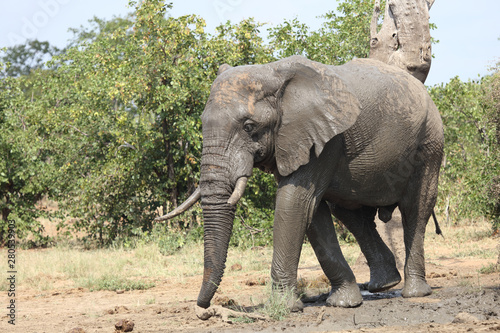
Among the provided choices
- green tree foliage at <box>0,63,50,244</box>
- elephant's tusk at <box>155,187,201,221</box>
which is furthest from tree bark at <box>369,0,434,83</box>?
green tree foliage at <box>0,63,50,244</box>

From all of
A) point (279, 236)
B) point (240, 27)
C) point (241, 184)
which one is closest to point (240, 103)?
point (241, 184)

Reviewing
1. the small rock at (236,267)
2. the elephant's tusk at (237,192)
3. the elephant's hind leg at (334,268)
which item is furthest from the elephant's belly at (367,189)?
the small rock at (236,267)

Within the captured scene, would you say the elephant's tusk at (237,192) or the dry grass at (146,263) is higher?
the elephant's tusk at (237,192)

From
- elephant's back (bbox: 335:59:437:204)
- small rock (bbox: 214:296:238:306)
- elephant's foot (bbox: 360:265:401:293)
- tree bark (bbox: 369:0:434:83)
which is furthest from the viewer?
tree bark (bbox: 369:0:434:83)

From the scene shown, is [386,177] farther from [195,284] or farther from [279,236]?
[195,284]

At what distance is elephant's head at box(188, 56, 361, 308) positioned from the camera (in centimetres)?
537

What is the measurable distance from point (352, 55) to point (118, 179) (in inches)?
237

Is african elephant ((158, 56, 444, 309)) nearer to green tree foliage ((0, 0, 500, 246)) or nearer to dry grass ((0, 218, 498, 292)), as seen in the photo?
dry grass ((0, 218, 498, 292))

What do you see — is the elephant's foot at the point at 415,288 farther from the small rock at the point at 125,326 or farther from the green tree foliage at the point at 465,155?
the green tree foliage at the point at 465,155

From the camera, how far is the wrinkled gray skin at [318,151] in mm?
5418

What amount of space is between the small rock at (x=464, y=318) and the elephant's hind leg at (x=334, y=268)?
948mm

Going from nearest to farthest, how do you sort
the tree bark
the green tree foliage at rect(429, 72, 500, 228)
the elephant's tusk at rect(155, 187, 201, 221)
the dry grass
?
the elephant's tusk at rect(155, 187, 201, 221)
the tree bark
the dry grass
the green tree foliage at rect(429, 72, 500, 228)

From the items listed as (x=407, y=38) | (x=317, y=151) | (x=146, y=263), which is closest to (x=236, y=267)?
(x=146, y=263)

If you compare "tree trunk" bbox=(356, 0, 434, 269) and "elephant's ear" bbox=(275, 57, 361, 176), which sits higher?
"tree trunk" bbox=(356, 0, 434, 269)
